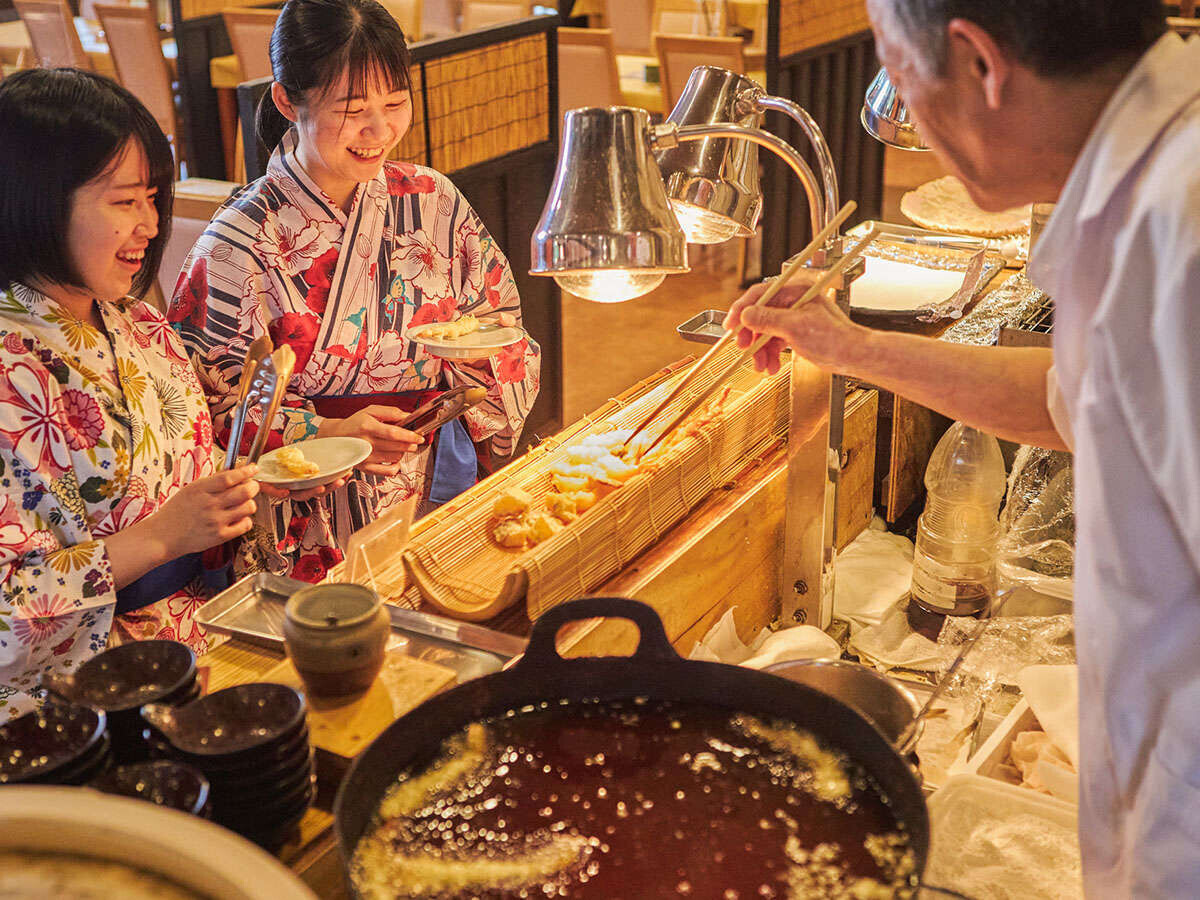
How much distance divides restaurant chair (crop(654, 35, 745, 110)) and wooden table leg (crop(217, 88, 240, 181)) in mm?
2760

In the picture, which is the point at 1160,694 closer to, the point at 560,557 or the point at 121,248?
the point at 560,557

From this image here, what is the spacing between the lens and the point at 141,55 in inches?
301

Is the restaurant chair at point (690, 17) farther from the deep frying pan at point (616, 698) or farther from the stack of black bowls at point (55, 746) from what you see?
the stack of black bowls at point (55, 746)

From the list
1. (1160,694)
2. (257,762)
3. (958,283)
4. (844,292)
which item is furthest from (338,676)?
(958,283)

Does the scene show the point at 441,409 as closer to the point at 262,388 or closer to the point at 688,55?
the point at 262,388

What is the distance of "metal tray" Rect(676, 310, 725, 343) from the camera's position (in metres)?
2.41

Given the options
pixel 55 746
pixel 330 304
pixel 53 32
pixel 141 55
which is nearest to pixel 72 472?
pixel 330 304

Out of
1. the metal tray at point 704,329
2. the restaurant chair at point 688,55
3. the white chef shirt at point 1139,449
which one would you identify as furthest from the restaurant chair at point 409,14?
the white chef shirt at point 1139,449

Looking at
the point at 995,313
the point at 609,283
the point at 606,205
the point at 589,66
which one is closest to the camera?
the point at 606,205

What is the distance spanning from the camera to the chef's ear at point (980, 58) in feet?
3.28

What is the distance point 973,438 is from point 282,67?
161cm

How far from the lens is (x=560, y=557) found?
168cm

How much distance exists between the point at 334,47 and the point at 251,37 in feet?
16.6

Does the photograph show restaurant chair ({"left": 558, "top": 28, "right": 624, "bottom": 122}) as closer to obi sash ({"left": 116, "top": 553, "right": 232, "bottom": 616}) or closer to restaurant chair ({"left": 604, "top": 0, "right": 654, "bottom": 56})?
restaurant chair ({"left": 604, "top": 0, "right": 654, "bottom": 56})
